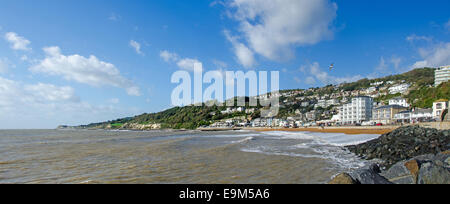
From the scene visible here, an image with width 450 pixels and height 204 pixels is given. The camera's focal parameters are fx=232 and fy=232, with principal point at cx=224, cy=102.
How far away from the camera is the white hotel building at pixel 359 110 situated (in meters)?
73.9

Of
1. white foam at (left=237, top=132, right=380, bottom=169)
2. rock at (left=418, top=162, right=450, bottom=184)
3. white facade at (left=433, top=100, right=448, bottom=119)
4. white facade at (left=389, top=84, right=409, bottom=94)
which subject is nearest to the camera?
rock at (left=418, top=162, right=450, bottom=184)

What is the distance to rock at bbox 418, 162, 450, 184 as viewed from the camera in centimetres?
521

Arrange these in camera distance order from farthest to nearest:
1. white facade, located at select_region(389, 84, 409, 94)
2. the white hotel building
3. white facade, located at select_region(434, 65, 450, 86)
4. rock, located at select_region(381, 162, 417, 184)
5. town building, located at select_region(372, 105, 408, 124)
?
white facade, located at select_region(389, 84, 409, 94) → white facade, located at select_region(434, 65, 450, 86) → the white hotel building → town building, located at select_region(372, 105, 408, 124) → rock, located at select_region(381, 162, 417, 184)

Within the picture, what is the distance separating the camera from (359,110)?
245 ft

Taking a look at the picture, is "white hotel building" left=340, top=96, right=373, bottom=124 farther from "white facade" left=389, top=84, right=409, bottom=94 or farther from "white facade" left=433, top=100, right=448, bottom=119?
"white facade" left=389, top=84, right=409, bottom=94

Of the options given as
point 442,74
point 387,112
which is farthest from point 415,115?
point 442,74

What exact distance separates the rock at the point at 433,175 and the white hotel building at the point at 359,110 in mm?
76021

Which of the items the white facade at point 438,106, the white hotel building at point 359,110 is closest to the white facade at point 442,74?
the white hotel building at point 359,110

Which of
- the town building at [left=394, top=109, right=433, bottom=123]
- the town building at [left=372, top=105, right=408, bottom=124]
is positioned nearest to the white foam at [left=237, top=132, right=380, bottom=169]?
the town building at [left=394, top=109, right=433, bottom=123]

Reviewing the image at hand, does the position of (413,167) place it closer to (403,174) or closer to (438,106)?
(403,174)

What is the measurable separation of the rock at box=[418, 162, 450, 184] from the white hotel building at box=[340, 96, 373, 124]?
76021mm
